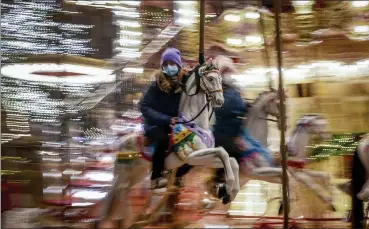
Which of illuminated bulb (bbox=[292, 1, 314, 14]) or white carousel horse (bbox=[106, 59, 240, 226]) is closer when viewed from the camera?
white carousel horse (bbox=[106, 59, 240, 226])

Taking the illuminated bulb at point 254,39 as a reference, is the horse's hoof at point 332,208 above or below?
below

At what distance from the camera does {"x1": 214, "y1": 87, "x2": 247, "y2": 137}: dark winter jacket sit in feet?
5.12

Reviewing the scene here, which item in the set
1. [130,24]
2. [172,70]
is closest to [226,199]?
[172,70]

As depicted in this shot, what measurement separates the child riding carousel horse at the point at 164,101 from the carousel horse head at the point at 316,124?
1.42 ft

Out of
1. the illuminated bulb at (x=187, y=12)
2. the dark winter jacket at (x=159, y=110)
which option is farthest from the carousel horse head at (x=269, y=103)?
the illuminated bulb at (x=187, y=12)

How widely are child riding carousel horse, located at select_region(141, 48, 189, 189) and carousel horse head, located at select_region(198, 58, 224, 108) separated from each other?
0.20ft

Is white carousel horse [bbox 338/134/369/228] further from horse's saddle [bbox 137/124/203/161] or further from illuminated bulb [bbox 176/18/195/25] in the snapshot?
illuminated bulb [bbox 176/18/195/25]

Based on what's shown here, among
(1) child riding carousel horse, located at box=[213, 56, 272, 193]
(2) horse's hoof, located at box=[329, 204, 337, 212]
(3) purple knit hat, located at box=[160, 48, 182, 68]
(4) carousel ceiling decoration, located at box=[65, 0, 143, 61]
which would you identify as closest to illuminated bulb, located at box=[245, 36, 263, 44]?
(1) child riding carousel horse, located at box=[213, 56, 272, 193]

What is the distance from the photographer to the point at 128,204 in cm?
163

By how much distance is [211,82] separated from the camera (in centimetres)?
152

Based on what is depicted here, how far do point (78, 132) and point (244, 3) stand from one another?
0.75 meters

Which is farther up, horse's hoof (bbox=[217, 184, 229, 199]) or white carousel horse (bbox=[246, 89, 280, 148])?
white carousel horse (bbox=[246, 89, 280, 148])

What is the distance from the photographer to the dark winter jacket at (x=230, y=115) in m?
1.56

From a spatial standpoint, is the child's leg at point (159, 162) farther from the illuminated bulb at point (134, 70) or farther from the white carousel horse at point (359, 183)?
the white carousel horse at point (359, 183)
